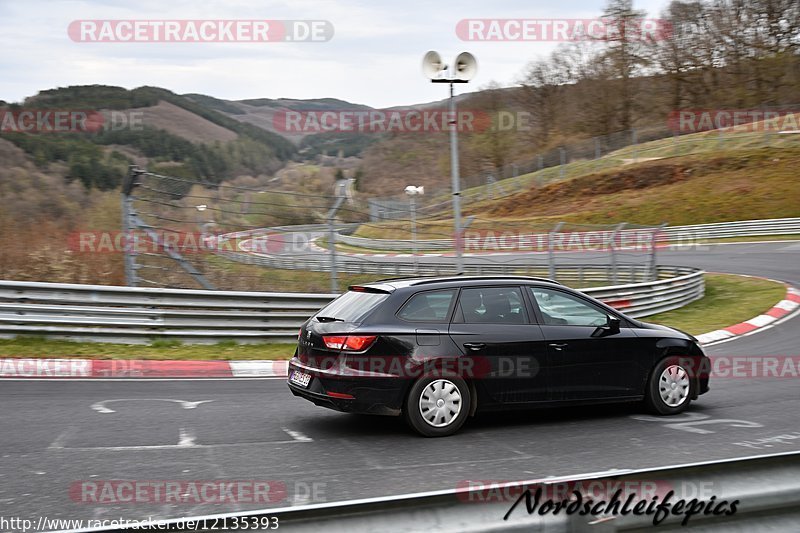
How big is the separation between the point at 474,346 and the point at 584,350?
46.5 inches

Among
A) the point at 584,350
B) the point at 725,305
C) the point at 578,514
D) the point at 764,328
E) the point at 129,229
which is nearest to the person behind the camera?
the point at 578,514

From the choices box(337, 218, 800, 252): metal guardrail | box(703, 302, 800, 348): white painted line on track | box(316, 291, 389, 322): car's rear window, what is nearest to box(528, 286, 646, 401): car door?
box(316, 291, 389, 322): car's rear window

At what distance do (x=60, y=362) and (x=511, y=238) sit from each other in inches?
487

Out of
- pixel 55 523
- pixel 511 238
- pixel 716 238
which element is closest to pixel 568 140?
pixel 716 238

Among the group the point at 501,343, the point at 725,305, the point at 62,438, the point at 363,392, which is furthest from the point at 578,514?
the point at 725,305

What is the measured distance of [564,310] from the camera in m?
7.70

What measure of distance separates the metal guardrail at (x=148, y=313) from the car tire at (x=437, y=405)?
5.97 meters

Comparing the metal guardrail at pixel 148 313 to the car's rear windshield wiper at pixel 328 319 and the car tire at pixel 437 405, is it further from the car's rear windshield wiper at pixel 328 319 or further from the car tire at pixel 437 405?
the car tire at pixel 437 405

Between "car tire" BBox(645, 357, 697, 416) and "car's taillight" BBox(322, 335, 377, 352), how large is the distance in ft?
9.92

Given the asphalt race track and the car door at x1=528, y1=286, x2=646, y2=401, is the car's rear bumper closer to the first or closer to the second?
the asphalt race track

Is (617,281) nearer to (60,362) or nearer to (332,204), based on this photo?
(332,204)

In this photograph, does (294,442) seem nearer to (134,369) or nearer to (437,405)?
(437,405)

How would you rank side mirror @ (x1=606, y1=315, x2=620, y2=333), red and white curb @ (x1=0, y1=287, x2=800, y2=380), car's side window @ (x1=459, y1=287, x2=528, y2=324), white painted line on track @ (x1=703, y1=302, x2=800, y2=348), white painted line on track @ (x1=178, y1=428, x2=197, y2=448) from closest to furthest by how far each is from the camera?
white painted line on track @ (x1=178, y1=428, x2=197, y2=448), car's side window @ (x1=459, y1=287, x2=528, y2=324), side mirror @ (x1=606, y1=315, x2=620, y2=333), red and white curb @ (x1=0, y1=287, x2=800, y2=380), white painted line on track @ (x1=703, y1=302, x2=800, y2=348)

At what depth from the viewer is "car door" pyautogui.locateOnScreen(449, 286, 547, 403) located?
283 inches
